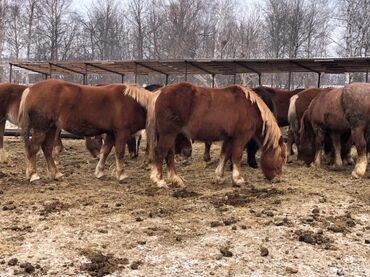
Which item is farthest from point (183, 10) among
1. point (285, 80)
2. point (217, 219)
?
point (217, 219)

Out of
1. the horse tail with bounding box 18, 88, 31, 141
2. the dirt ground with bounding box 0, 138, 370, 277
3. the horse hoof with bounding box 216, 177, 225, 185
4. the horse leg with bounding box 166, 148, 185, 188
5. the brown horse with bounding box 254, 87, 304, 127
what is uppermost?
the brown horse with bounding box 254, 87, 304, 127

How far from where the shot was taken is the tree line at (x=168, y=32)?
117ft

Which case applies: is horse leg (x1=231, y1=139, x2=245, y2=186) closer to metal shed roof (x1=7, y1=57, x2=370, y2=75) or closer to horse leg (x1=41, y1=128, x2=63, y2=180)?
horse leg (x1=41, y1=128, x2=63, y2=180)

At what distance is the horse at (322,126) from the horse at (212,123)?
77.8 inches

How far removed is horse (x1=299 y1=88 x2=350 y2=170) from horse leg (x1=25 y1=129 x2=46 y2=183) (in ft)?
18.3

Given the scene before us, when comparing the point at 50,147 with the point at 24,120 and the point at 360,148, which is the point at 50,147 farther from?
the point at 360,148

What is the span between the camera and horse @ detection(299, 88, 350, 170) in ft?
30.1

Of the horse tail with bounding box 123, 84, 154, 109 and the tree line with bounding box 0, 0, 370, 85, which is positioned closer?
the horse tail with bounding box 123, 84, 154, 109

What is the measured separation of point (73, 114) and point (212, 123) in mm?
2334

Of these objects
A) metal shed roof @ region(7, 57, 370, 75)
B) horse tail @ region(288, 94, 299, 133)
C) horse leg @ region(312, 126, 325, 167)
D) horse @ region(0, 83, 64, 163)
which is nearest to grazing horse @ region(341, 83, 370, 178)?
horse leg @ region(312, 126, 325, 167)

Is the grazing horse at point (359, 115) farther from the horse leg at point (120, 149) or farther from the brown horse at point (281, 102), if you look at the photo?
the horse leg at point (120, 149)

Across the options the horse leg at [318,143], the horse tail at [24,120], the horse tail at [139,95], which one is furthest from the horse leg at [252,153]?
the horse tail at [24,120]

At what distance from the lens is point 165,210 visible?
6.01m

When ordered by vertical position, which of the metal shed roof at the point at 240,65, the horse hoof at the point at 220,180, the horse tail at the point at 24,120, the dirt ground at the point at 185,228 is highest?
the metal shed roof at the point at 240,65
